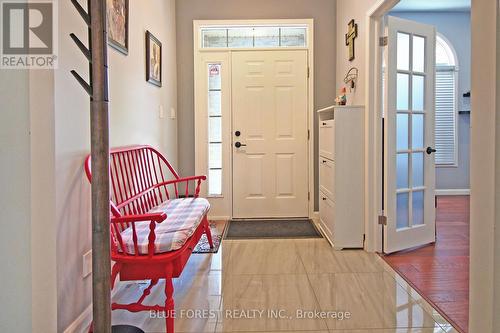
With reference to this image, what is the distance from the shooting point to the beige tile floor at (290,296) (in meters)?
2.17

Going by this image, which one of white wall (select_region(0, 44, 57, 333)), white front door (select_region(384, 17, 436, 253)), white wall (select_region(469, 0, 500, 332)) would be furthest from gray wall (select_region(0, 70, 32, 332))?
white front door (select_region(384, 17, 436, 253))

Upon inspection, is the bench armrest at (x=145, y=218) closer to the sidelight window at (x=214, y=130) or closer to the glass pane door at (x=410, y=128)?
the glass pane door at (x=410, y=128)

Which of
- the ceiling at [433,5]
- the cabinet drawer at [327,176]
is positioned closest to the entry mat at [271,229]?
the cabinet drawer at [327,176]

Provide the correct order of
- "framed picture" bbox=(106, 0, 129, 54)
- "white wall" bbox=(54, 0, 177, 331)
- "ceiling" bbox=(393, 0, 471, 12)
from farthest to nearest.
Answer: "ceiling" bbox=(393, 0, 471, 12)
"framed picture" bbox=(106, 0, 129, 54)
"white wall" bbox=(54, 0, 177, 331)

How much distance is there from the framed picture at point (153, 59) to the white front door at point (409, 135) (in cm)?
202

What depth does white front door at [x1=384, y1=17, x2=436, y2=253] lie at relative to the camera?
3391mm

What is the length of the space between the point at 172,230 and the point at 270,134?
2827 millimetres

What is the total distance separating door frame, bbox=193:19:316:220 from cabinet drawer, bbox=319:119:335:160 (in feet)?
2.43

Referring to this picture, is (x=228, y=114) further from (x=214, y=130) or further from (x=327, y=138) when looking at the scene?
(x=327, y=138)

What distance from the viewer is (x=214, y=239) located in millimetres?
3971

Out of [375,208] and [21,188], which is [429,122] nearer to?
[375,208]

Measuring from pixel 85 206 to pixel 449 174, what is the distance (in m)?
5.92

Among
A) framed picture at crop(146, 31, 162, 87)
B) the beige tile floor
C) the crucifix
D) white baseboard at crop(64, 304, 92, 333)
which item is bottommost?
the beige tile floor

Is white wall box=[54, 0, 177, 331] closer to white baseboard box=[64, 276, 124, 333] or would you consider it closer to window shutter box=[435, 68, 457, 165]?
white baseboard box=[64, 276, 124, 333]
